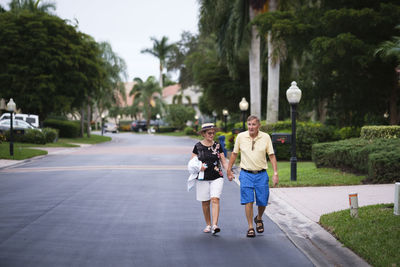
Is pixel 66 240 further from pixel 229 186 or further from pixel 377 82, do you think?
pixel 377 82

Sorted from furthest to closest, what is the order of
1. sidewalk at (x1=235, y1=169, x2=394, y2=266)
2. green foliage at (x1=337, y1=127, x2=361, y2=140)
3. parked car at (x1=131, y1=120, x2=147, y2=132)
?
parked car at (x1=131, y1=120, x2=147, y2=132) → green foliage at (x1=337, y1=127, x2=361, y2=140) → sidewalk at (x1=235, y1=169, x2=394, y2=266)

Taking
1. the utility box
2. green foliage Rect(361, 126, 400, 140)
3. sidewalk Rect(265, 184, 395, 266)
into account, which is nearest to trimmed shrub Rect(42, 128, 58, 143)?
the utility box

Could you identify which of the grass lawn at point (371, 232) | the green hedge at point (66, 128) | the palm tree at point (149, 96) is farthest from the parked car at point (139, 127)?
the grass lawn at point (371, 232)

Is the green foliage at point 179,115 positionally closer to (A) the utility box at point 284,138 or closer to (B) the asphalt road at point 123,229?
(A) the utility box at point 284,138

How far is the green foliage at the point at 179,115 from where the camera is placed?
2835 inches

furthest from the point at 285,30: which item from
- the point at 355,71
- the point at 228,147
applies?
the point at 228,147

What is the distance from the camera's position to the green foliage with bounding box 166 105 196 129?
7200cm

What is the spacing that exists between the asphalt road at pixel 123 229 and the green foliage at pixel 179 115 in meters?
59.2

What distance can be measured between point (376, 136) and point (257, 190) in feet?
29.9

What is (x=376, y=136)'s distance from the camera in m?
14.4

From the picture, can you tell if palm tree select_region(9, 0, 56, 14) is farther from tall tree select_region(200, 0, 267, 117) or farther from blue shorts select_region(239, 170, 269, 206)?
blue shorts select_region(239, 170, 269, 206)

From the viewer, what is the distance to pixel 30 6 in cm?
4006

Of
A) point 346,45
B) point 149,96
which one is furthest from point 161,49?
point 346,45

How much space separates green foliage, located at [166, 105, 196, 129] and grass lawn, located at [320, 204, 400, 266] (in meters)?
64.4
